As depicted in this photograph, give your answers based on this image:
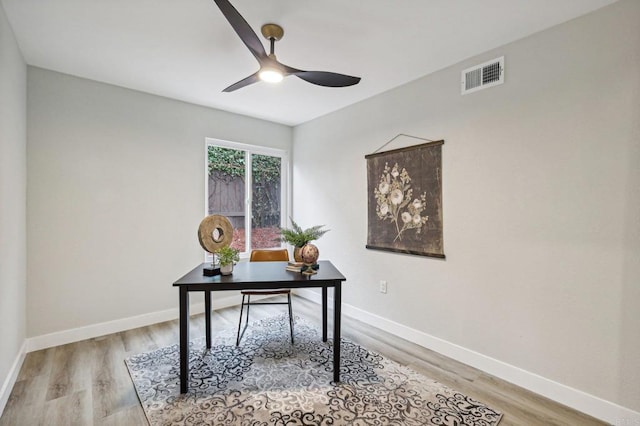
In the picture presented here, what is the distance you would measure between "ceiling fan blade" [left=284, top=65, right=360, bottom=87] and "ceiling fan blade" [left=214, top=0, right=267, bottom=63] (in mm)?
254

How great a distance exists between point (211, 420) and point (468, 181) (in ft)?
8.07

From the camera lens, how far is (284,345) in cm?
271

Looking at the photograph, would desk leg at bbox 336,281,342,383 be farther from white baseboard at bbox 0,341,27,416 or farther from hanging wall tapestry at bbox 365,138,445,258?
white baseboard at bbox 0,341,27,416

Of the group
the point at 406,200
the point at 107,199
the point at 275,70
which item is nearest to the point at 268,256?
the point at 406,200

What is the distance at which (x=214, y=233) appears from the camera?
2.32m

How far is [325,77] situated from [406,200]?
1.39 m

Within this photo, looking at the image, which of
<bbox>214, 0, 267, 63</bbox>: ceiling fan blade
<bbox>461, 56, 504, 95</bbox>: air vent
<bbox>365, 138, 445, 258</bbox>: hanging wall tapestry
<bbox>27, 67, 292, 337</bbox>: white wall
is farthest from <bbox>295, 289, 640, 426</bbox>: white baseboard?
<bbox>214, 0, 267, 63</bbox>: ceiling fan blade

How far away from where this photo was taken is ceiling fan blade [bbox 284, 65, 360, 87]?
201 cm

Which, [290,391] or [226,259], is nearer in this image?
[290,391]

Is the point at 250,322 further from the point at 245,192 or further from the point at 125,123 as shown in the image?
the point at 125,123

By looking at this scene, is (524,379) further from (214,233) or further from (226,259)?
(214,233)

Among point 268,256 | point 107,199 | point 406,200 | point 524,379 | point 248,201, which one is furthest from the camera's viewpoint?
point 248,201

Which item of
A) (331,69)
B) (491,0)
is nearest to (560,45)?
(491,0)

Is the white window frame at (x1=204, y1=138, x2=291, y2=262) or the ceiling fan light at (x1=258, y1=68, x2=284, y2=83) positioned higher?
the ceiling fan light at (x1=258, y1=68, x2=284, y2=83)
